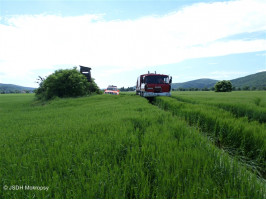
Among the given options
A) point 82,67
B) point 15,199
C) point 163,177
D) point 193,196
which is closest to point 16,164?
point 15,199

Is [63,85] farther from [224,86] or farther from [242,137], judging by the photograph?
[224,86]

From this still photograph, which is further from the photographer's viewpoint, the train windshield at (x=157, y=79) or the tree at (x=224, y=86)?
the tree at (x=224, y=86)

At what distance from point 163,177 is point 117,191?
530 mm

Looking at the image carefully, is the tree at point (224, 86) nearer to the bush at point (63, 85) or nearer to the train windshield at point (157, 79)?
the train windshield at point (157, 79)

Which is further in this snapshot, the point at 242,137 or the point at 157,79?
the point at 157,79

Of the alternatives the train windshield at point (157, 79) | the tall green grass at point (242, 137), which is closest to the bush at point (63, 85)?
the train windshield at point (157, 79)

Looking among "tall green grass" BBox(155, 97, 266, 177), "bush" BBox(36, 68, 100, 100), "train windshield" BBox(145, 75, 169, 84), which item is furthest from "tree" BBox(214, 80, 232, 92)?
"tall green grass" BBox(155, 97, 266, 177)

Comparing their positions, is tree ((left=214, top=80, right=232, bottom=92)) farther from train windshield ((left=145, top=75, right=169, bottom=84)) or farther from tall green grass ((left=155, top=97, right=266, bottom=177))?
tall green grass ((left=155, top=97, right=266, bottom=177))

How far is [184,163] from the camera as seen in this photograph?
1.77 meters

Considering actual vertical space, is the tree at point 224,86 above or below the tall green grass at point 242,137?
above

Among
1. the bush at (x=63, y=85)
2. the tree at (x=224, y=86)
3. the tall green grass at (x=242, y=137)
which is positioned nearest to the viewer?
the tall green grass at (x=242, y=137)

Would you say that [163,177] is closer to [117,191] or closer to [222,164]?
[117,191]

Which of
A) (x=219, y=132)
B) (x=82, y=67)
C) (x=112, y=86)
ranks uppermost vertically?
(x=82, y=67)

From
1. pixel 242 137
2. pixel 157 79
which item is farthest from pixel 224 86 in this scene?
pixel 242 137
